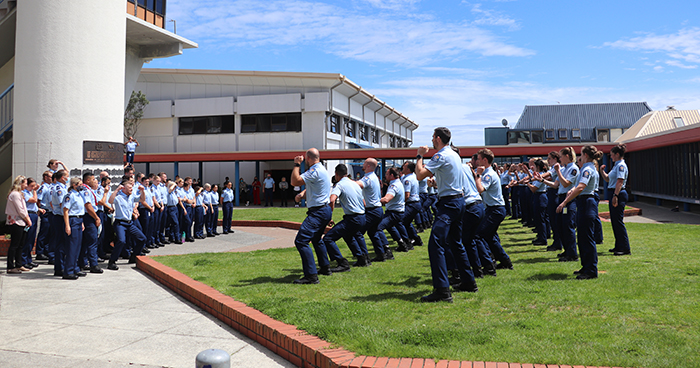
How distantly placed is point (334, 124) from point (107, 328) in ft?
99.3

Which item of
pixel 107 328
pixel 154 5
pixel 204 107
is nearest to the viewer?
pixel 107 328

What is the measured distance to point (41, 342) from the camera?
4.82 meters

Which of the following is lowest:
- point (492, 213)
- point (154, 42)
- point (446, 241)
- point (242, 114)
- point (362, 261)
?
point (362, 261)

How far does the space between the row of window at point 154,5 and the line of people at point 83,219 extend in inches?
297

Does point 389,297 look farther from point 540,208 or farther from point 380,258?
point 540,208

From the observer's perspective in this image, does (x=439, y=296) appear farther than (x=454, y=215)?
No

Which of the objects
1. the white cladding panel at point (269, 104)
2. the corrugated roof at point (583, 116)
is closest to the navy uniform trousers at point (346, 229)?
the white cladding panel at point (269, 104)

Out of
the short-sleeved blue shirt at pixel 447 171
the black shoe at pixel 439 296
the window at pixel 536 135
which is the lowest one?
the black shoe at pixel 439 296

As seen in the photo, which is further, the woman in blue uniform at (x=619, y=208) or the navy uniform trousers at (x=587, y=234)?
the woman in blue uniform at (x=619, y=208)

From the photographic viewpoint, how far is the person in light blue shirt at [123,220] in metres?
9.30

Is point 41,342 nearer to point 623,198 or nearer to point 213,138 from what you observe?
point 623,198

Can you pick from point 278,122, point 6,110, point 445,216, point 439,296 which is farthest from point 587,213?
point 278,122

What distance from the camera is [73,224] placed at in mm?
8305

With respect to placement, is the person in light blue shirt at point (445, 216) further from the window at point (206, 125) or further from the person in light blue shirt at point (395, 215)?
the window at point (206, 125)
